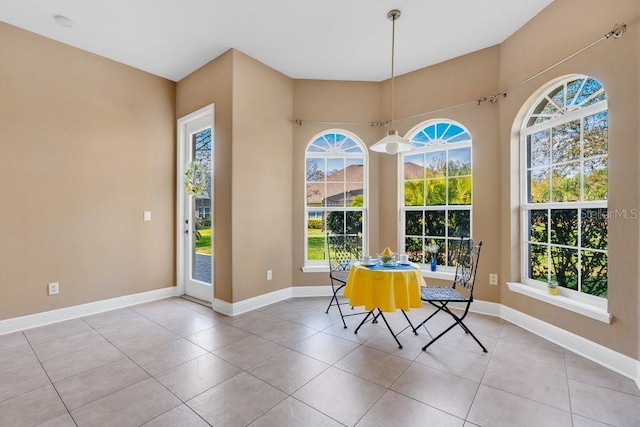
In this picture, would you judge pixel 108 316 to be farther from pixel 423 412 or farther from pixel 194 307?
pixel 423 412

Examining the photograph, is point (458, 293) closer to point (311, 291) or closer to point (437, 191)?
point (437, 191)

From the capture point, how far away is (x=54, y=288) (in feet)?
10.7

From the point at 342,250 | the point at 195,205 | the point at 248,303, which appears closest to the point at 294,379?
the point at 248,303

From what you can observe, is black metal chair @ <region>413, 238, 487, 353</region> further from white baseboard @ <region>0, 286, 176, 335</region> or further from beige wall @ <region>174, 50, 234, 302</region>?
white baseboard @ <region>0, 286, 176, 335</region>

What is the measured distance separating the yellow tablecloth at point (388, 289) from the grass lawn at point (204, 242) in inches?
91.0

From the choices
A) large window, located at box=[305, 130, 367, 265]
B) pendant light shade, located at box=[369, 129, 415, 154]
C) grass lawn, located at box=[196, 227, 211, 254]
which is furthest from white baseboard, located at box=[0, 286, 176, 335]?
pendant light shade, located at box=[369, 129, 415, 154]

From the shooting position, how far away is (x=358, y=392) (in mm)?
2004

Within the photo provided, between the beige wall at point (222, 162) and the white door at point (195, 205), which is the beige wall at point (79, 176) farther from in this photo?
the beige wall at point (222, 162)

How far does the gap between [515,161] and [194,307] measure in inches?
164

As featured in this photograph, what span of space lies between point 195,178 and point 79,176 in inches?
49.3

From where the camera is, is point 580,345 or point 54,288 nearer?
point 580,345

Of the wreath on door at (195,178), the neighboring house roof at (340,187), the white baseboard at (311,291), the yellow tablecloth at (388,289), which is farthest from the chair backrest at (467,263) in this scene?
the wreath on door at (195,178)

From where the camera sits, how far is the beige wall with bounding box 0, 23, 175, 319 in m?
3.01

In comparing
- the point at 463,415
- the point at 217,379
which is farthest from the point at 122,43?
the point at 463,415
